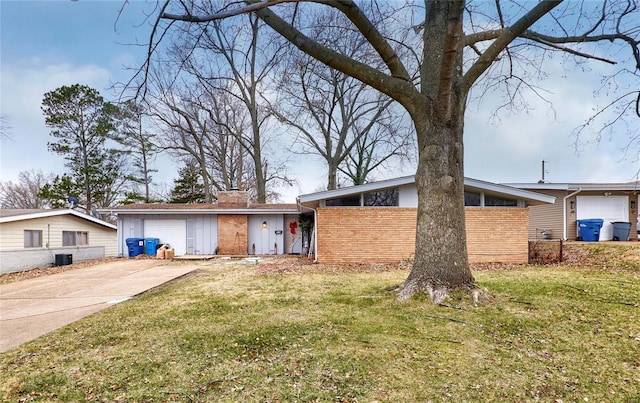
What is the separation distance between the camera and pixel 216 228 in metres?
16.7

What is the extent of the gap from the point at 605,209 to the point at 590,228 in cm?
169

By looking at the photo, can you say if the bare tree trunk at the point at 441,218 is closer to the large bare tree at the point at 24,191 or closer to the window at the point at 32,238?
the window at the point at 32,238

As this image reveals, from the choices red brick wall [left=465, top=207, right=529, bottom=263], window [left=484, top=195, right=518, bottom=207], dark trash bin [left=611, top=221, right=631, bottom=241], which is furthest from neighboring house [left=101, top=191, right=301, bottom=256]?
dark trash bin [left=611, top=221, right=631, bottom=241]

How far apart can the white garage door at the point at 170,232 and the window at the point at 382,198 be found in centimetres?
1025

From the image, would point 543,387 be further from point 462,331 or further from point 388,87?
point 388,87

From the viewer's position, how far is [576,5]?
5.83 m

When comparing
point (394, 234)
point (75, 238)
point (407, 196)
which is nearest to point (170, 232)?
point (75, 238)

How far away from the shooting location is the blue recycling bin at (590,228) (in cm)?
1328

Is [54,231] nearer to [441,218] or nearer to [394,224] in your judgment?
[394,224]

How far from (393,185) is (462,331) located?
771 centimetres

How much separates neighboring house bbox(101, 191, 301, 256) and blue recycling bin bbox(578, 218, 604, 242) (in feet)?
41.5

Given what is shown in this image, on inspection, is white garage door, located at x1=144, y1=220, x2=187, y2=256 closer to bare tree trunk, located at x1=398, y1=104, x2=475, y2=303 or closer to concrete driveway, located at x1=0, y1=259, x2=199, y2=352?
concrete driveway, located at x1=0, y1=259, x2=199, y2=352

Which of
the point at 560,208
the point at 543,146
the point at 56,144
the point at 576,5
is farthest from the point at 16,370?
the point at 56,144

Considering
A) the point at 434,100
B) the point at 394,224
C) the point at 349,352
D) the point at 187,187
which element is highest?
the point at 187,187
